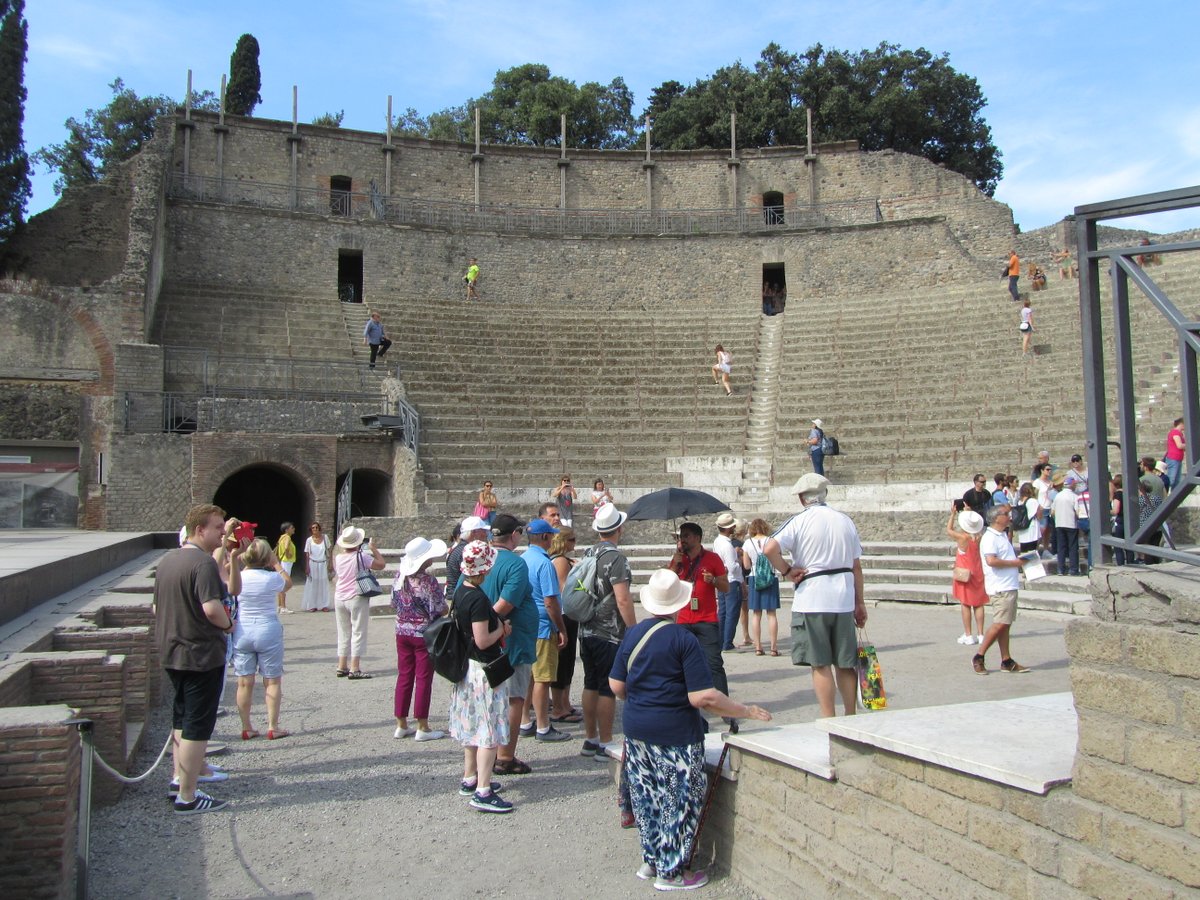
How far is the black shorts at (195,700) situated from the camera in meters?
5.19

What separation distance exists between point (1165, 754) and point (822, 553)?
9.68 feet

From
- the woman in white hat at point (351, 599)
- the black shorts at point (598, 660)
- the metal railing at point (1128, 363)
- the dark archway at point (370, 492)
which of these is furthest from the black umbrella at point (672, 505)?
the dark archway at point (370, 492)

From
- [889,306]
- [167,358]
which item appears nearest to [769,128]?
[889,306]

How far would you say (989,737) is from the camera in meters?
3.59

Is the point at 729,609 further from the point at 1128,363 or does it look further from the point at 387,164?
the point at 387,164

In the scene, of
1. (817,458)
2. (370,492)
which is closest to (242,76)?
(370,492)

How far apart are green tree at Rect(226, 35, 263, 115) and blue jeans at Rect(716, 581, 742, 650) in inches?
1557

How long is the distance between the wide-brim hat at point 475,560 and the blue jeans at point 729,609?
4.35m

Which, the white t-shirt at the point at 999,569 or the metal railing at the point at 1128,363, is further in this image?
the white t-shirt at the point at 999,569

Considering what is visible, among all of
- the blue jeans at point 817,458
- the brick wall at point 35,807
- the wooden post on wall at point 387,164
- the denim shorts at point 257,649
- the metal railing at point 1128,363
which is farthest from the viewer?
the wooden post on wall at point 387,164

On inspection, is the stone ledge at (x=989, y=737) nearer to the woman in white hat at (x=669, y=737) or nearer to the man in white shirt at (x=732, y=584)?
the woman in white hat at (x=669, y=737)

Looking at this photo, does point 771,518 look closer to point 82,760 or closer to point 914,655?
point 914,655

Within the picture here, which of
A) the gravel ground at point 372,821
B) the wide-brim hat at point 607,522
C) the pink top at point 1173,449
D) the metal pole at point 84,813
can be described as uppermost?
the pink top at point 1173,449

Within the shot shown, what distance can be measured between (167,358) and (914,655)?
1730 cm
